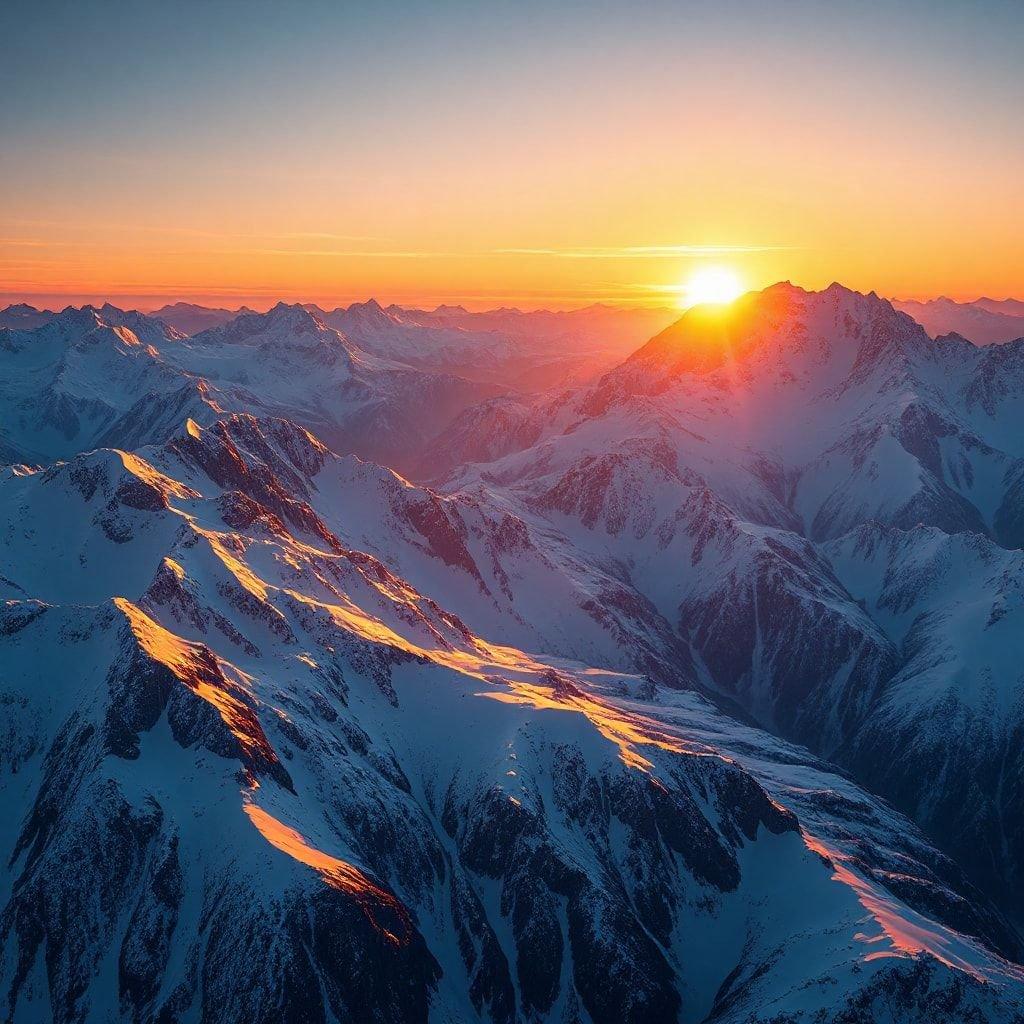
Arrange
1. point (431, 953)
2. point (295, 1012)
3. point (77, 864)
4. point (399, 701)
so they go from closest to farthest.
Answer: point (295, 1012) < point (77, 864) < point (431, 953) < point (399, 701)

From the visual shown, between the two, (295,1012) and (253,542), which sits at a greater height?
(253,542)

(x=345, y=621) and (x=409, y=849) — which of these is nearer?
(x=409, y=849)

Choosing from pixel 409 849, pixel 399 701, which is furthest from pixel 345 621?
pixel 409 849

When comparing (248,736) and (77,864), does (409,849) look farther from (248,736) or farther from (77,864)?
(77,864)

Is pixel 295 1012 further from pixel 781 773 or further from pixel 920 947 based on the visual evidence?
pixel 781 773

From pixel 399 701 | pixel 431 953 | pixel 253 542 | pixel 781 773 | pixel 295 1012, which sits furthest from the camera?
pixel 781 773

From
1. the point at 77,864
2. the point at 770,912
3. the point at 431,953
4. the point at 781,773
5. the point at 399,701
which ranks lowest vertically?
the point at 781,773

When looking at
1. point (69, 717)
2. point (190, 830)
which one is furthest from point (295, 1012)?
point (69, 717)
